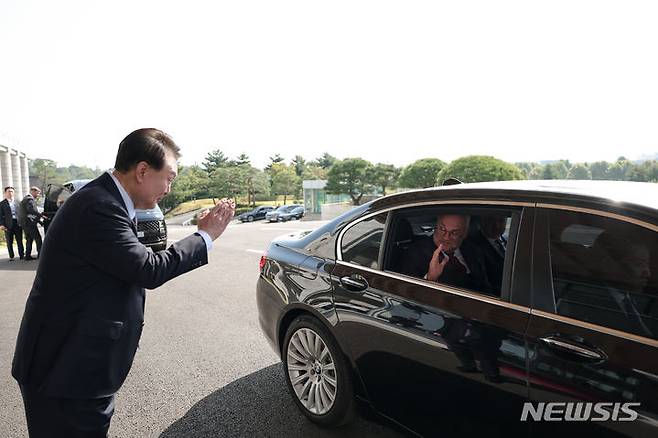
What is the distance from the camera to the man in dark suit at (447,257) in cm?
230

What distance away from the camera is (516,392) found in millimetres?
1750

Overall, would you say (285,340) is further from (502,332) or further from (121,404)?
(502,332)

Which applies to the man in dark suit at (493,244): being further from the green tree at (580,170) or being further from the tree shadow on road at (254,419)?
the green tree at (580,170)

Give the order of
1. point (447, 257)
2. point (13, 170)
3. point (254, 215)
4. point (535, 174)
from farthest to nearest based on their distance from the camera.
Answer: point (535, 174) → point (13, 170) → point (254, 215) → point (447, 257)

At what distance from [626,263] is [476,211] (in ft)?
2.32

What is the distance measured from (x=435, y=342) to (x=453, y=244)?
68 cm

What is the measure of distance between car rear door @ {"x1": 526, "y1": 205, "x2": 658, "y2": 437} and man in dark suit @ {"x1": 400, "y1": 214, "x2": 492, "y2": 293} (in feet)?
1.49

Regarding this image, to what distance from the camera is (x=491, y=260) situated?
229 centimetres

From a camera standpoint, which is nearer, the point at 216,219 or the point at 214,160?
the point at 216,219

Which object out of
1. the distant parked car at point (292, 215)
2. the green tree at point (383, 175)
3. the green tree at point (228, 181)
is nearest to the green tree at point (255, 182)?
the green tree at point (228, 181)

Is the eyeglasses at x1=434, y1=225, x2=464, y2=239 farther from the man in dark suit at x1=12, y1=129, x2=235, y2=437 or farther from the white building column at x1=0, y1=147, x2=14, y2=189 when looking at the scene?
the white building column at x1=0, y1=147, x2=14, y2=189

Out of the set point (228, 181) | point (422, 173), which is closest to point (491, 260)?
point (422, 173)

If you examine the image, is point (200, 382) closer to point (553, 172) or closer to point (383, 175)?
point (383, 175)

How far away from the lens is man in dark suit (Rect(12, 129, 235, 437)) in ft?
5.12
